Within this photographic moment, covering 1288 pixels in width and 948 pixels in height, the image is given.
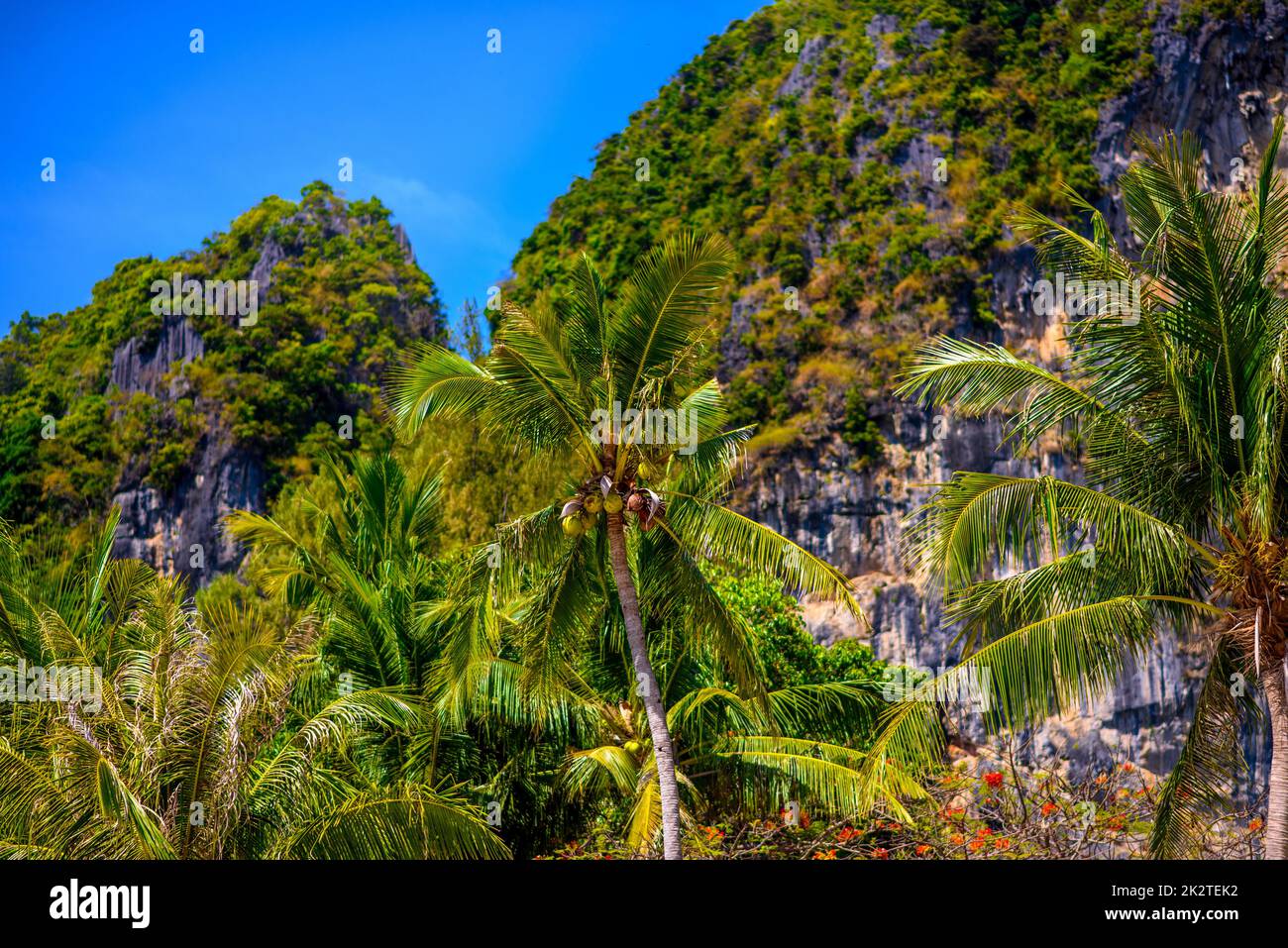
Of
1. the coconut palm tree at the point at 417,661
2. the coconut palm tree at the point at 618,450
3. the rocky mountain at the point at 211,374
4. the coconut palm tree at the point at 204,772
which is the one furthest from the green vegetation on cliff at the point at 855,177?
the coconut palm tree at the point at 204,772

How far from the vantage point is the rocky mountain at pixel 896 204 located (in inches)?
1692

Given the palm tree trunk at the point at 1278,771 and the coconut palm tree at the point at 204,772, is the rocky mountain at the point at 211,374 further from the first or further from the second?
the palm tree trunk at the point at 1278,771

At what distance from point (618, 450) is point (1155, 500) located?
516 centimetres

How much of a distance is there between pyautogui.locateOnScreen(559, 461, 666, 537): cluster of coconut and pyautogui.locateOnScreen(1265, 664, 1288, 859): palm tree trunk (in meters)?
5.70

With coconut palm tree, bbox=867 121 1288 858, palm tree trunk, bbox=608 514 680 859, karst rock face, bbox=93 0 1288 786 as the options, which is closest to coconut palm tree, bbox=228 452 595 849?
palm tree trunk, bbox=608 514 680 859

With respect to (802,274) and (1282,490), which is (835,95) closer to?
(802,274)

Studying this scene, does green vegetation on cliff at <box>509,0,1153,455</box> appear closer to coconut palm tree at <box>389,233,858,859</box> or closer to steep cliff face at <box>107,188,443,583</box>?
steep cliff face at <box>107,188,443,583</box>

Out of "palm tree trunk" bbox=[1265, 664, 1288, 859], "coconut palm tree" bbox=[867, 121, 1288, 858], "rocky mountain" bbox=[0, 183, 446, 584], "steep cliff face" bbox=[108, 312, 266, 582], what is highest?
"rocky mountain" bbox=[0, 183, 446, 584]

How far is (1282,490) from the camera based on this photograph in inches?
421

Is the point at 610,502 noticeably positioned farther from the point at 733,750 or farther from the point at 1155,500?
the point at 1155,500

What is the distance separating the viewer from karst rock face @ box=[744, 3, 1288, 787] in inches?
1415

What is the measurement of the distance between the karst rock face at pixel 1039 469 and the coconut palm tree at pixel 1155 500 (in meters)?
24.4

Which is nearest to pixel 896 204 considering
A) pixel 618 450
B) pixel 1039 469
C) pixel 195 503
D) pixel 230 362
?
pixel 1039 469
